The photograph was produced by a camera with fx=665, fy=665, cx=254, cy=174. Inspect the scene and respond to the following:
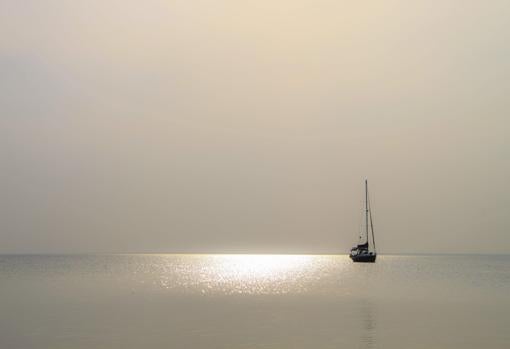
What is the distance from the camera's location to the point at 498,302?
77.4 meters

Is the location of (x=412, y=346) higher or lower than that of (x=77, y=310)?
lower

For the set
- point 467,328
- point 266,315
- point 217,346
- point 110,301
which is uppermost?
point 110,301

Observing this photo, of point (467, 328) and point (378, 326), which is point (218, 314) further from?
point (467, 328)

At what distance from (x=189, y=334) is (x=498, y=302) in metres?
43.8

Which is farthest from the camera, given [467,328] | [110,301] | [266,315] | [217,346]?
[110,301]

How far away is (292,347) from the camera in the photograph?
43719 mm

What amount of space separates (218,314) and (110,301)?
61.3 ft

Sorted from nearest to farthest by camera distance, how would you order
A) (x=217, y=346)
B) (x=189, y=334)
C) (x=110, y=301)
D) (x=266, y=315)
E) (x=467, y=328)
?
(x=217, y=346), (x=189, y=334), (x=467, y=328), (x=266, y=315), (x=110, y=301)

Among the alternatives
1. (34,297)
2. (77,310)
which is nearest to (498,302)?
(77,310)

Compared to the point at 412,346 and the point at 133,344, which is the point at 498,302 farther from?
the point at 133,344

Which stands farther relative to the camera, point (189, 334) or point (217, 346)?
point (189, 334)

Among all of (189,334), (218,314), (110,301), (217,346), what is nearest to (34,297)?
(110,301)

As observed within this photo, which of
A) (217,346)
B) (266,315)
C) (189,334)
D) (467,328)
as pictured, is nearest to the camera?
(217,346)

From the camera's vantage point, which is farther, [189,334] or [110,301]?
[110,301]
